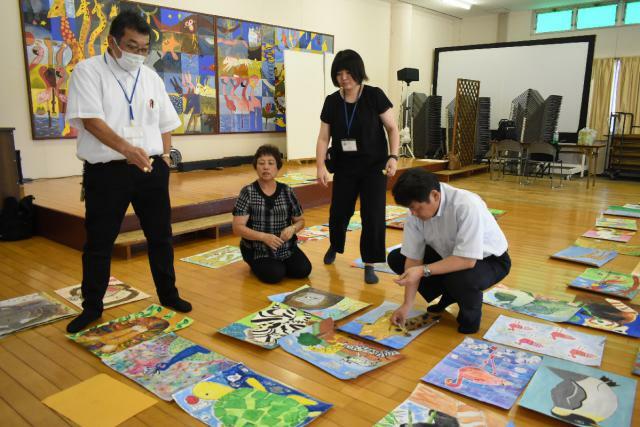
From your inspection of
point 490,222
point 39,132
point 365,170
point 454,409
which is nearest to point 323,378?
point 454,409

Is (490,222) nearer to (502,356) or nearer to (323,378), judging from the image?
(502,356)

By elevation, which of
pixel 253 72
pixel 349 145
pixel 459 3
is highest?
pixel 459 3

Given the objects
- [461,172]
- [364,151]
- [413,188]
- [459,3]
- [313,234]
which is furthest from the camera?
[459,3]

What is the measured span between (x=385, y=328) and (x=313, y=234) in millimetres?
2038

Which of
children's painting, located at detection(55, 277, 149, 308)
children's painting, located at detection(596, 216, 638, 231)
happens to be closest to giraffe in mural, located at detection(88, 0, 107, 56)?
children's painting, located at detection(55, 277, 149, 308)

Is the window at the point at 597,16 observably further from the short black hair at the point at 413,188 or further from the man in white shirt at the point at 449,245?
the short black hair at the point at 413,188

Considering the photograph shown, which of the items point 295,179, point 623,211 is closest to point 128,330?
point 295,179

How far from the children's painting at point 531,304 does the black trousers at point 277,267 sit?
1099 mm

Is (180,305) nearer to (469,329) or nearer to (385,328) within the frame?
(385,328)

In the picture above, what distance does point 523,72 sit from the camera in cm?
996

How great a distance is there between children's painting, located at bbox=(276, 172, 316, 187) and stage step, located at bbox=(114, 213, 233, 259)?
111 cm

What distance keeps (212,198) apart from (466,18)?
9.62 metres

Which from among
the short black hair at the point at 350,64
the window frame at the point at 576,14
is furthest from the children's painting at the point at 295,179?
the window frame at the point at 576,14

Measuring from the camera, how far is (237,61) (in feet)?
22.4
